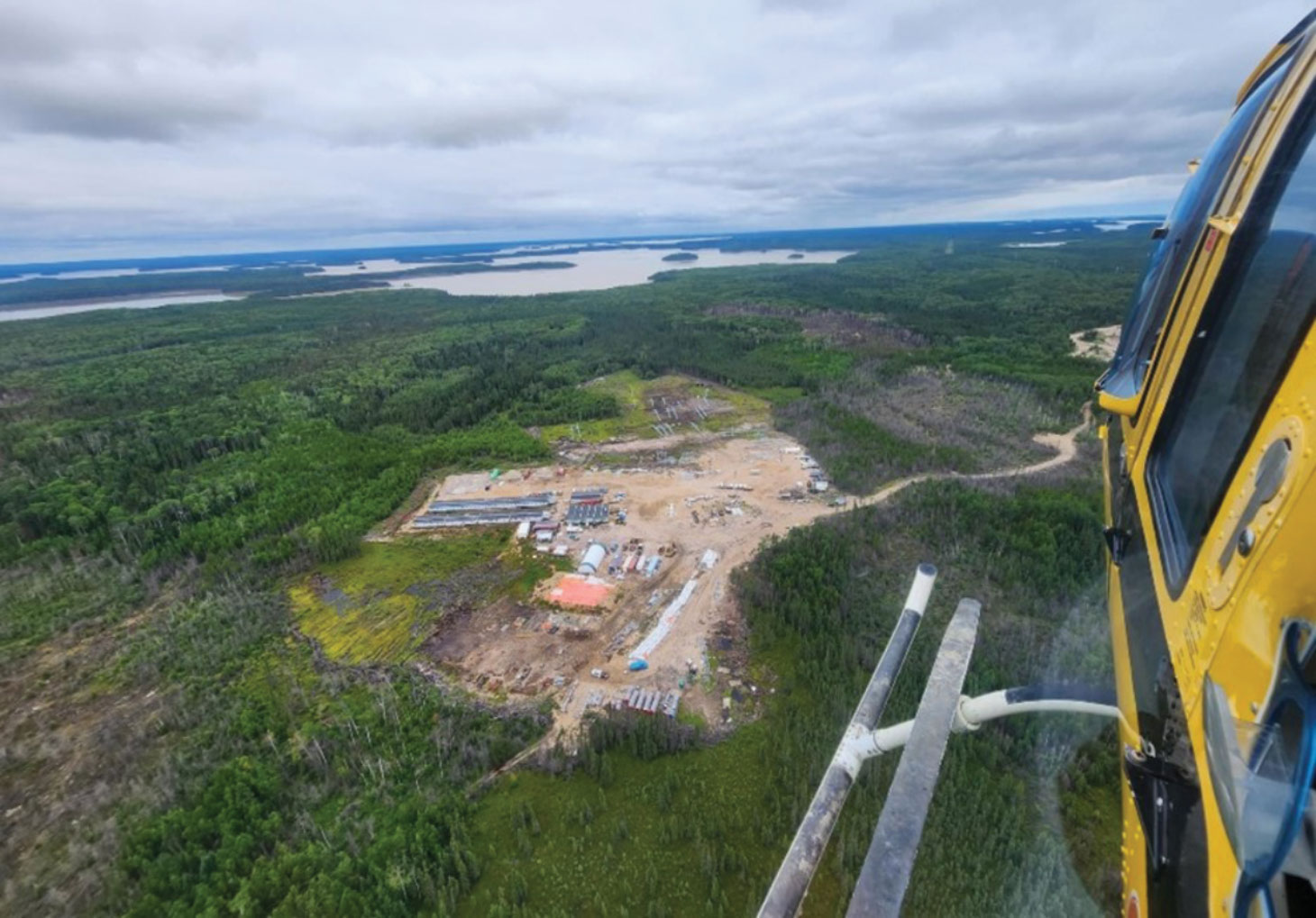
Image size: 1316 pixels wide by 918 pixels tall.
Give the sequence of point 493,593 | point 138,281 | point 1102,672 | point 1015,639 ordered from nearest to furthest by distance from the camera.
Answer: point 1102,672, point 1015,639, point 493,593, point 138,281

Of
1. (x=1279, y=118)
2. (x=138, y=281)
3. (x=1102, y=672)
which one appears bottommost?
(x=138, y=281)

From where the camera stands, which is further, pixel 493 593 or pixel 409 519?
pixel 409 519

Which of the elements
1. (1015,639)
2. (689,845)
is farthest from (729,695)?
(1015,639)

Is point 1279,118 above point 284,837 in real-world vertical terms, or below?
above

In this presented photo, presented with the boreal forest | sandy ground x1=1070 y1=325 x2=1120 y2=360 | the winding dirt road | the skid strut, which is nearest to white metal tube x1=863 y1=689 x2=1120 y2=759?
the skid strut

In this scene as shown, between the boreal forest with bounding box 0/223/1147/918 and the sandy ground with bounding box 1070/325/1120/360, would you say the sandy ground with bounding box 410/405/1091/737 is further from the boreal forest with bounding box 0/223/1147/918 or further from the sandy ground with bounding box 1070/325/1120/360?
the sandy ground with bounding box 1070/325/1120/360

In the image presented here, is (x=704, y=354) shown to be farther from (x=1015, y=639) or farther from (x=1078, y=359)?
(x=1015, y=639)
